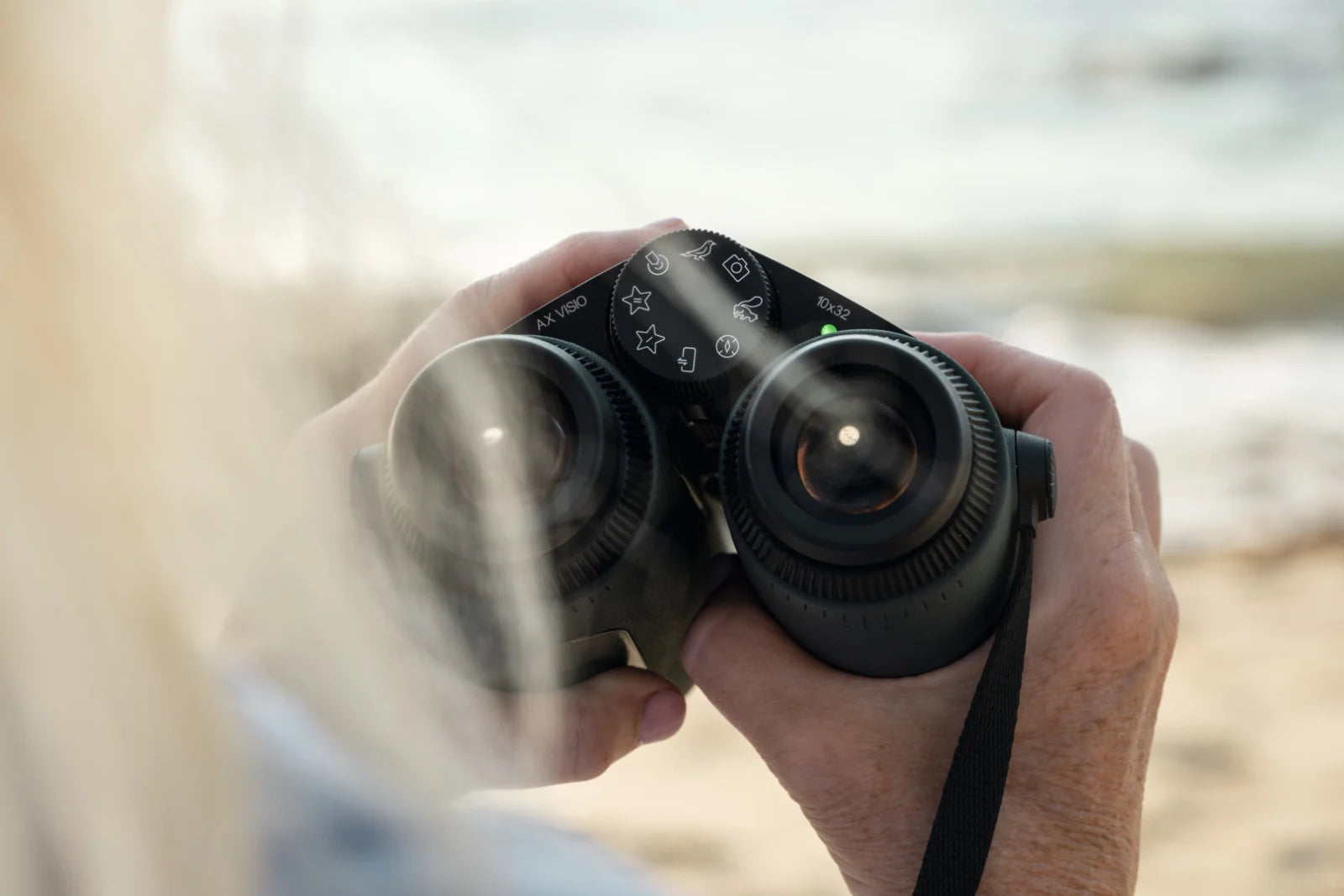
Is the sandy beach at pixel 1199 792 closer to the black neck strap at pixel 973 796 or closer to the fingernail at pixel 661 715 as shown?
the fingernail at pixel 661 715

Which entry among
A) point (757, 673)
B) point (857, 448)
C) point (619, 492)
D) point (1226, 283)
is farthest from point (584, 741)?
point (1226, 283)

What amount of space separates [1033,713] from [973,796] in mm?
115

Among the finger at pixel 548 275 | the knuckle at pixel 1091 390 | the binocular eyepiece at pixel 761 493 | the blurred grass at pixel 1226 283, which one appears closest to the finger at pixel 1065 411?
the knuckle at pixel 1091 390

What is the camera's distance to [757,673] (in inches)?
37.5

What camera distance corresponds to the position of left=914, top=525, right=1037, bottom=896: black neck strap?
2.84 ft

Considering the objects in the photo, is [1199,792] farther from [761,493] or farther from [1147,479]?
[761,493]

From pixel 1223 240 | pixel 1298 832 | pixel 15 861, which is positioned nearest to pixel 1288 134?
pixel 1223 240

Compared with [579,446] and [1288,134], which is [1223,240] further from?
[579,446]

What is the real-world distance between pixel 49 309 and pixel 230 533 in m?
0.15

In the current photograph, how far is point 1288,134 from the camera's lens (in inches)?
396

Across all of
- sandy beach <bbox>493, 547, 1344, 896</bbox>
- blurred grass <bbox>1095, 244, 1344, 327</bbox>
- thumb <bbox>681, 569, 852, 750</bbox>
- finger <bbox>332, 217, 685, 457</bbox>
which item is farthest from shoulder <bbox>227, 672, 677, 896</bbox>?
blurred grass <bbox>1095, 244, 1344, 327</bbox>

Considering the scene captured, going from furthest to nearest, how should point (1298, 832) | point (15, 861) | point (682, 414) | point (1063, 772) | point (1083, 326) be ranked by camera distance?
point (1083, 326)
point (1298, 832)
point (682, 414)
point (1063, 772)
point (15, 861)

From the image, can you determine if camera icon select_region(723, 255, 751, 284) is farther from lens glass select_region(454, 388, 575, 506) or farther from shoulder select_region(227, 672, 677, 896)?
shoulder select_region(227, 672, 677, 896)

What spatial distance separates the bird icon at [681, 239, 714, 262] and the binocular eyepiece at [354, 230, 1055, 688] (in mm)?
163
